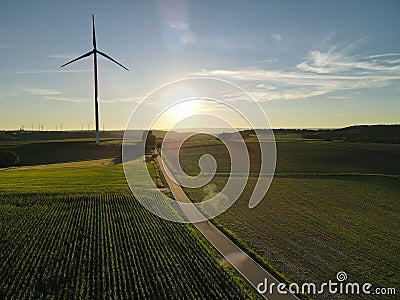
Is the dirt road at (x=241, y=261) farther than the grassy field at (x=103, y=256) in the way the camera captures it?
Yes

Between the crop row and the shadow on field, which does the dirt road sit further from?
the shadow on field

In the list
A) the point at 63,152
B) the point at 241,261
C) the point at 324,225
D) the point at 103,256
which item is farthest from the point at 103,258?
the point at 63,152

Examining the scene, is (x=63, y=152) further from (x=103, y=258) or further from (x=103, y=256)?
(x=103, y=258)

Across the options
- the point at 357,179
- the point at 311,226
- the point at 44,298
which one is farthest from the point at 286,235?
→ the point at 357,179

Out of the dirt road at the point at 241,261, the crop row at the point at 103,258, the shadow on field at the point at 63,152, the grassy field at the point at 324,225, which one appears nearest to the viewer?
the crop row at the point at 103,258

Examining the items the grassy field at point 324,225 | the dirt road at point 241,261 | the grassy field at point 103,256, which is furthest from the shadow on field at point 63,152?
the dirt road at point 241,261

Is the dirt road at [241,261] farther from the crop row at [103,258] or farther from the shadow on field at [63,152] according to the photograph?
the shadow on field at [63,152]

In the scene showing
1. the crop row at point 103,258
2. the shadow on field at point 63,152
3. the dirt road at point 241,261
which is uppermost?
the shadow on field at point 63,152

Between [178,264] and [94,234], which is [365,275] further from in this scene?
[94,234]
